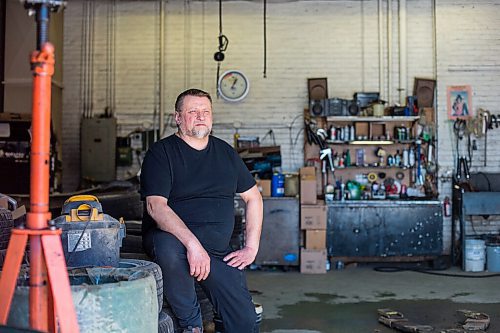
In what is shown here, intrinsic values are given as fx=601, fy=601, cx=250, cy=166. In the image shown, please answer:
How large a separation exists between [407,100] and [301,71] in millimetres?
1412

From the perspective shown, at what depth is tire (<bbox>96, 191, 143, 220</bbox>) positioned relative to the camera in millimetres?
5219

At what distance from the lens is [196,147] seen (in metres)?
2.81

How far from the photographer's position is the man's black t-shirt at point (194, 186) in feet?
8.84

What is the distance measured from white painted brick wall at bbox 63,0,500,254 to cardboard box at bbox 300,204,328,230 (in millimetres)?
986

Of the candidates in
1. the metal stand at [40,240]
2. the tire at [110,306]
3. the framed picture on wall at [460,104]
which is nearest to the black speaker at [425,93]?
the framed picture on wall at [460,104]

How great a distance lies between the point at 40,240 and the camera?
63.2 inches

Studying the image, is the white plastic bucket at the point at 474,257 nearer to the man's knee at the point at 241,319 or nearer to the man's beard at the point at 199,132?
the man's knee at the point at 241,319

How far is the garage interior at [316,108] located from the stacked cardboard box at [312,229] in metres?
0.02

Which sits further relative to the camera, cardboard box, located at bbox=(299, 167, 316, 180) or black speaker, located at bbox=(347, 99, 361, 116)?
black speaker, located at bbox=(347, 99, 361, 116)

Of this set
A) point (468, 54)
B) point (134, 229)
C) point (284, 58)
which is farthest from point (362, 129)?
point (134, 229)

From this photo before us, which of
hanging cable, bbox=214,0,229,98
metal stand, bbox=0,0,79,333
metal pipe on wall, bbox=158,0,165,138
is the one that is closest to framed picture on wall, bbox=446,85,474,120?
hanging cable, bbox=214,0,229,98

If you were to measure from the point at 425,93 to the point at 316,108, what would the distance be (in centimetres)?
144

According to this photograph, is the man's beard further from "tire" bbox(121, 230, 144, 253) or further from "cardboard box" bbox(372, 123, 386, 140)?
→ "cardboard box" bbox(372, 123, 386, 140)

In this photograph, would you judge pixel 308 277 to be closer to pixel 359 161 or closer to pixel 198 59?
pixel 359 161
